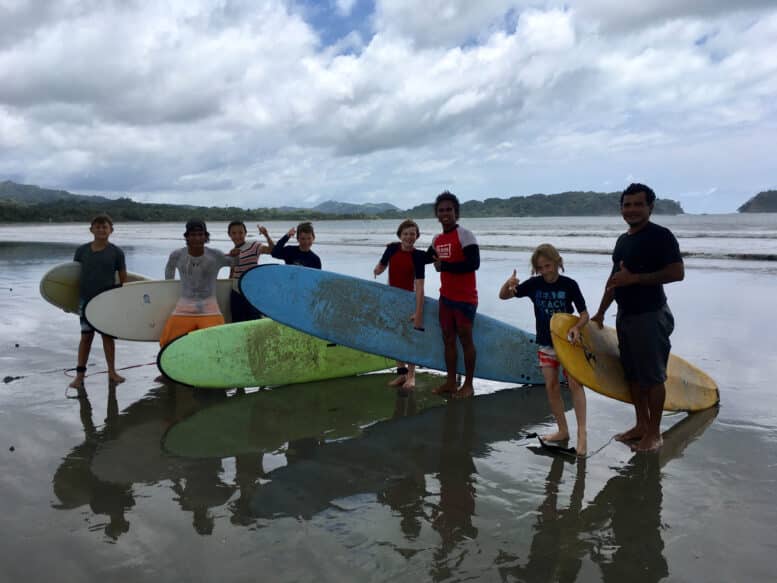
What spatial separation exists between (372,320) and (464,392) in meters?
1.10

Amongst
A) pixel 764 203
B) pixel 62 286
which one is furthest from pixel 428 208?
pixel 62 286

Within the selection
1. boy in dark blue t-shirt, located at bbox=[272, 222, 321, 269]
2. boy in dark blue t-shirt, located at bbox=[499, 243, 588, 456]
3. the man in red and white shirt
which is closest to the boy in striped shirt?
boy in dark blue t-shirt, located at bbox=[272, 222, 321, 269]

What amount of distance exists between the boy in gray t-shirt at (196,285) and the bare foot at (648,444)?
3.94m

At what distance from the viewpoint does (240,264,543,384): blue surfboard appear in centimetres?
526

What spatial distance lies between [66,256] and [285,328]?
1613 centimetres

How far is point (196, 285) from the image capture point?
5.64m

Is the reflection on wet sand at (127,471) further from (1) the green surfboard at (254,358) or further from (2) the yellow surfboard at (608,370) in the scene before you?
(2) the yellow surfboard at (608,370)

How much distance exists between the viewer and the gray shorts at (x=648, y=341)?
385 cm

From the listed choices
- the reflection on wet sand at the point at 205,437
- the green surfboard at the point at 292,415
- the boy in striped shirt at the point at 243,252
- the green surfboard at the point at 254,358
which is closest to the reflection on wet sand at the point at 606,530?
the reflection on wet sand at the point at 205,437

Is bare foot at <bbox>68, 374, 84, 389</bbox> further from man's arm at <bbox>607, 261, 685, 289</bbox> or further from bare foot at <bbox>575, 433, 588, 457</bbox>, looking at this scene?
man's arm at <bbox>607, 261, 685, 289</bbox>

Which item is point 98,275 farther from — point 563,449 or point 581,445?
point 581,445

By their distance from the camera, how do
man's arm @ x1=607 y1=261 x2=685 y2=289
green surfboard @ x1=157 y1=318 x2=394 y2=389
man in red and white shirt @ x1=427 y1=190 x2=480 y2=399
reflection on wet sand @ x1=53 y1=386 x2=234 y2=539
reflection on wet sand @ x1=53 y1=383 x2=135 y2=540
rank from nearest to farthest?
reflection on wet sand @ x1=53 y1=383 x2=135 y2=540 < reflection on wet sand @ x1=53 y1=386 x2=234 y2=539 < man's arm @ x1=607 y1=261 x2=685 y2=289 < man in red and white shirt @ x1=427 y1=190 x2=480 y2=399 < green surfboard @ x1=157 y1=318 x2=394 y2=389

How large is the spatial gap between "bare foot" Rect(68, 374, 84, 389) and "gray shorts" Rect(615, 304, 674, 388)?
4.72 m

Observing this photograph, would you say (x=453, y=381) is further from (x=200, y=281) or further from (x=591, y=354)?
(x=200, y=281)
